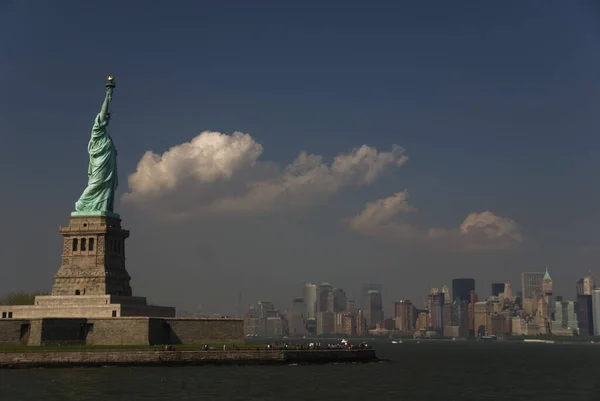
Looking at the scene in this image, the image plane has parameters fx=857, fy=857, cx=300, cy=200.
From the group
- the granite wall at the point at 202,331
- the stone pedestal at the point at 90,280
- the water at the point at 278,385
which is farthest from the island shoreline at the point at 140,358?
the stone pedestal at the point at 90,280

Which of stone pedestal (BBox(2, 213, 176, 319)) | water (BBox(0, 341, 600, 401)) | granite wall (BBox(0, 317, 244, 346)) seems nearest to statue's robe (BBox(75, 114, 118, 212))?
stone pedestal (BBox(2, 213, 176, 319))

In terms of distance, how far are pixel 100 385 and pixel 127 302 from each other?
87.3ft

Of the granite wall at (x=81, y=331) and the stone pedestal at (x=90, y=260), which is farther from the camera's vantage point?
the stone pedestal at (x=90, y=260)

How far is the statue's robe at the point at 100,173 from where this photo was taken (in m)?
94.3

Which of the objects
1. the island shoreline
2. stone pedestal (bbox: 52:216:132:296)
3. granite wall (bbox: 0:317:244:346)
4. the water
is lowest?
the water

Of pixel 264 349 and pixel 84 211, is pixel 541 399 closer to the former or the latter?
pixel 264 349

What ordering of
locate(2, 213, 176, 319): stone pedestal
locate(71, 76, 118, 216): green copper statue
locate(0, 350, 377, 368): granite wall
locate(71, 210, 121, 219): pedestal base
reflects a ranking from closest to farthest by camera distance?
locate(0, 350, 377, 368): granite wall
locate(2, 213, 176, 319): stone pedestal
locate(71, 210, 121, 219): pedestal base
locate(71, 76, 118, 216): green copper statue

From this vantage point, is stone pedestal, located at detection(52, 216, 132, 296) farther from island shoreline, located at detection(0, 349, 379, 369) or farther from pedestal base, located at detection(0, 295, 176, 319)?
island shoreline, located at detection(0, 349, 379, 369)

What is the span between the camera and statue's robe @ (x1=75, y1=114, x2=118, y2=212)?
94312 mm

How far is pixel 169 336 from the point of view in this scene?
89750mm

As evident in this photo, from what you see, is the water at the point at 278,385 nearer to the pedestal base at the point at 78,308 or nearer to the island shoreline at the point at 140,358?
the island shoreline at the point at 140,358

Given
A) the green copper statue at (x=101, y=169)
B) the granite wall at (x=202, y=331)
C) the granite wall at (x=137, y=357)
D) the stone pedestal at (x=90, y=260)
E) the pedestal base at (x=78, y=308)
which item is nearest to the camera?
the granite wall at (x=137, y=357)

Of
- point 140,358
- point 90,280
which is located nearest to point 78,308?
point 90,280

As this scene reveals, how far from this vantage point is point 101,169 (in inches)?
3745
